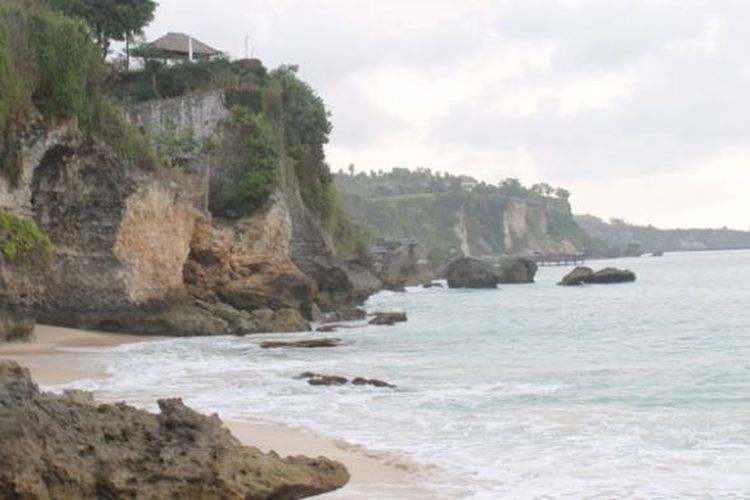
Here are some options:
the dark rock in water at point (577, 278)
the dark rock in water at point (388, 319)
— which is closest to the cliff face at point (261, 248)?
the dark rock in water at point (388, 319)

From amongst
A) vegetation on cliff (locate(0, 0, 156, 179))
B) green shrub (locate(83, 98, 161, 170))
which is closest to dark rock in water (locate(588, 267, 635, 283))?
green shrub (locate(83, 98, 161, 170))

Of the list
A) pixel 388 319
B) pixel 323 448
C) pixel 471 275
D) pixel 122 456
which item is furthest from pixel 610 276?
pixel 122 456

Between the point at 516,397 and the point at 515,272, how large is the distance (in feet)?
179

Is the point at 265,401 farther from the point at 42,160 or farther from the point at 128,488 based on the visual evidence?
the point at 42,160

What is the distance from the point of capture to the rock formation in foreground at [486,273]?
62.8 metres

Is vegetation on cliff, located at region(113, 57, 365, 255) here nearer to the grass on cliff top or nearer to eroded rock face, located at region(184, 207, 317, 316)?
eroded rock face, located at region(184, 207, 317, 316)

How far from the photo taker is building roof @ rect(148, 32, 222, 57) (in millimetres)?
39719

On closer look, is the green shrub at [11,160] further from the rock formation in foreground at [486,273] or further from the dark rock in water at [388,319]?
the rock formation in foreground at [486,273]

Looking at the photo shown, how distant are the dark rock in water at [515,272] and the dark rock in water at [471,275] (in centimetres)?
340

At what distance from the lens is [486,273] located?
206 ft

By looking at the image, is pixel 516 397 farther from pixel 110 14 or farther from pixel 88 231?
pixel 110 14

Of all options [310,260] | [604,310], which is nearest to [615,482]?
[310,260]

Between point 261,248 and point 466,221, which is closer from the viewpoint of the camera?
point 261,248

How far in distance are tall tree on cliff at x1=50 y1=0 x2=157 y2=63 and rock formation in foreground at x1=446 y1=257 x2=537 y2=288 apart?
31884 mm
